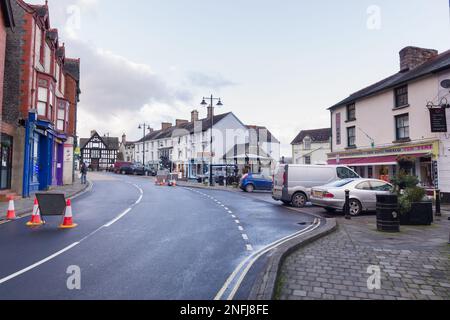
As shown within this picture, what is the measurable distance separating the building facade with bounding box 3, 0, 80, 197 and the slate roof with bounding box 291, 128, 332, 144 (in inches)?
1569

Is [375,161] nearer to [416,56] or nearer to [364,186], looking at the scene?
[416,56]

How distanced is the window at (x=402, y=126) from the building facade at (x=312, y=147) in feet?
92.2

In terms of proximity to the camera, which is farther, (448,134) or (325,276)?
(448,134)

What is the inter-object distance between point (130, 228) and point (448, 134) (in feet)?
56.0

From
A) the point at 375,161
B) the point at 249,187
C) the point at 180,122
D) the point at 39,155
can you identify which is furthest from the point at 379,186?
the point at 180,122

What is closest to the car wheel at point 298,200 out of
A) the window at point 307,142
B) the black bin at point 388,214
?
the black bin at point 388,214

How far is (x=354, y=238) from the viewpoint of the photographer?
810 centimetres

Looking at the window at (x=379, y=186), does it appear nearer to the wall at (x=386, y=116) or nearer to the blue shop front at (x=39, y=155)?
the wall at (x=386, y=116)

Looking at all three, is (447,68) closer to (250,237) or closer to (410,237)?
(410,237)

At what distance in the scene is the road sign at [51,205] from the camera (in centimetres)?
984

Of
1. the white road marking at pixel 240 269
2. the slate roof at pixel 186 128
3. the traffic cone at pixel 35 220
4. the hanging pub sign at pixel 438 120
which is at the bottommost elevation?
the white road marking at pixel 240 269

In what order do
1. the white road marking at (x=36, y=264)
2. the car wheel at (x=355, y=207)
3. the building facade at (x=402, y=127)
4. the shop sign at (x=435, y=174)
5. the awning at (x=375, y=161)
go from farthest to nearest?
the awning at (x=375, y=161), the building facade at (x=402, y=127), the shop sign at (x=435, y=174), the car wheel at (x=355, y=207), the white road marking at (x=36, y=264)

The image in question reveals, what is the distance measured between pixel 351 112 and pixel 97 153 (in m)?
78.0
